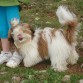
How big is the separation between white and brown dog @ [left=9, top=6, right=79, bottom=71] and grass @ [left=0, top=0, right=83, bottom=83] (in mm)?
184

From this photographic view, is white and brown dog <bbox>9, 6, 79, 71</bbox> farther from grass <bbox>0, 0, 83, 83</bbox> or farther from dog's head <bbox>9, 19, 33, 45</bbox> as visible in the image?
grass <bbox>0, 0, 83, 83</bbox>

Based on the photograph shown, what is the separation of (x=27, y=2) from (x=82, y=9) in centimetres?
162

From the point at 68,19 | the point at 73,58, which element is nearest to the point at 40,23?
the point at 73,58

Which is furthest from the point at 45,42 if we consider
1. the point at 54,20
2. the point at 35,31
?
the point at 54,20

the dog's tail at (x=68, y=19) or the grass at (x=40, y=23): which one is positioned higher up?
the dog's tail at (x=68, y=19)

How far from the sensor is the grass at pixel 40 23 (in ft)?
18.1

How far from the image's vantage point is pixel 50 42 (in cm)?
580

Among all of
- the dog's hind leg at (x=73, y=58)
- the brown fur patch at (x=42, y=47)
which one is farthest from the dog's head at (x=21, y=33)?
the dog's hind leg at (x=73, y=58)

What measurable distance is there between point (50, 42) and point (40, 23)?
2.60m

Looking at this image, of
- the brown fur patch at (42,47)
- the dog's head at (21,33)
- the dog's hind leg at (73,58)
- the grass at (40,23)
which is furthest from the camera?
the dog's hind leg at (73,58)

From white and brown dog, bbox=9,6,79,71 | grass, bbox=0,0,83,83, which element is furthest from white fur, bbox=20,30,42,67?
grass, bbox=0,0,83,83

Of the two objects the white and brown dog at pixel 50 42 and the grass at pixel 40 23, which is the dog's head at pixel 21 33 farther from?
the grass at pixel 40 23

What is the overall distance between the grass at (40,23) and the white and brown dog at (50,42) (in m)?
0.18

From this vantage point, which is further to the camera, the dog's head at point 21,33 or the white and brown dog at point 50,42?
the dog's head at point 21,33
